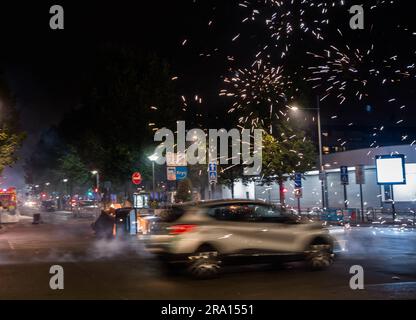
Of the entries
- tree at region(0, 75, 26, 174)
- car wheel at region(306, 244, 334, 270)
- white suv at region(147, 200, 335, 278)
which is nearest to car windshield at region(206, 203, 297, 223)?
white suv at region(147, 200, 335, 278)

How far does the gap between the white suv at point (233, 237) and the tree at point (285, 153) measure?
23029 millimetres

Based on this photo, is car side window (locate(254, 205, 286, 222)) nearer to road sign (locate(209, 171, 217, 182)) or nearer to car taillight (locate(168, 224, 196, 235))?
car taillight (locate(168, 224, 196, 235))

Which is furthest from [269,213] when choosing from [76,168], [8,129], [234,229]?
[76,168]

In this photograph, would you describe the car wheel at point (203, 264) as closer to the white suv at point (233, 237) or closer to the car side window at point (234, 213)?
the white suv at point (233, 237)

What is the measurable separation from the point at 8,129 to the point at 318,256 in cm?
2948

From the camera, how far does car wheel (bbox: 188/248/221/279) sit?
494 inches

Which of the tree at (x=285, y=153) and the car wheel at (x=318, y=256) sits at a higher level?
the tree at (x=285, y=153)

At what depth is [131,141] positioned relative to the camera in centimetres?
4591

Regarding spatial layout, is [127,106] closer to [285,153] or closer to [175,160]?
[285,153]

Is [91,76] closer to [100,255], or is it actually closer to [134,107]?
[134,107]

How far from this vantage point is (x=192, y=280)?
12398 millimetres

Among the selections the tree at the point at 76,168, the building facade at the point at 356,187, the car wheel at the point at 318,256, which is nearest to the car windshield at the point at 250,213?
the car wheel at the point at 318,256

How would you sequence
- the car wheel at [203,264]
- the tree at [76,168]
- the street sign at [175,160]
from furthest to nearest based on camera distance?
the tree at [76,168], the street sign at [175,160], the car wheel at [203,264]

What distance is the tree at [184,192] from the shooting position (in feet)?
141
